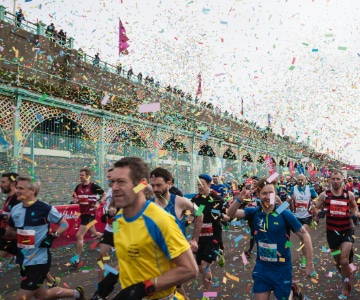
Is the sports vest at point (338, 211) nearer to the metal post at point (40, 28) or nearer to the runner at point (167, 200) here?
the runner at point (167, 200)

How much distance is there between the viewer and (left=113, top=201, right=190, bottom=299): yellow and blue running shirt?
2273 millimetres

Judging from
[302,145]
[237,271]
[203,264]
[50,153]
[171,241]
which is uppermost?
[302,145]

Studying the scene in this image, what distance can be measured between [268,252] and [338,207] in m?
3.14

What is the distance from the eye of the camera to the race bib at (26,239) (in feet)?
15.2

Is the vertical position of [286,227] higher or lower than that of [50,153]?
lower

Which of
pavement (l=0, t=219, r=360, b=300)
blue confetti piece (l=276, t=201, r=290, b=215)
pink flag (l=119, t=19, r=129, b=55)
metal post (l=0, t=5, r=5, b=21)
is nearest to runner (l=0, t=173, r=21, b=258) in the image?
pavement (l=0, t=219, r=360, b=300)

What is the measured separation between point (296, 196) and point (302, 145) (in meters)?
42.6

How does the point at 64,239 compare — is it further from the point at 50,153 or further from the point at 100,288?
the point at 100,288

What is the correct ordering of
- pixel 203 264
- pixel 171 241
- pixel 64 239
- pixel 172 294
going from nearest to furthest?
1. pixel 171 241
2. pixel 172 294
3. pixel 203 264
4. pixel 64 239

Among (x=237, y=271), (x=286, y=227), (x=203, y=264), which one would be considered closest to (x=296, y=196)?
(x=237, y=271)

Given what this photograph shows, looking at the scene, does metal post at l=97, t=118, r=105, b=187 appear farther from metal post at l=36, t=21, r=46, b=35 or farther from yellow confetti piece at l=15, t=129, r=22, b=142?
metal post at l=36, t=21, r=46, b=35

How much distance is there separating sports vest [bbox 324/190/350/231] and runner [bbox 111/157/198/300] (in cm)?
508

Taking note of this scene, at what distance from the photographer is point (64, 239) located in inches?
440

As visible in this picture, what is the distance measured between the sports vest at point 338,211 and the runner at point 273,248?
2.61 meters
